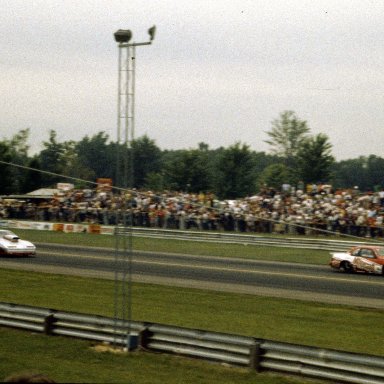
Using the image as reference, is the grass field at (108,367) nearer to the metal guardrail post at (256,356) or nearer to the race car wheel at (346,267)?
the metal guardrail post at (256,356)

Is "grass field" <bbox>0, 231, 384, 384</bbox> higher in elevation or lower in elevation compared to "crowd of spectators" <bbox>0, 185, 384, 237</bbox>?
lower

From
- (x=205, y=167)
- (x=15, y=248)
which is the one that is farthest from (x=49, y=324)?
(x=205, y=167)

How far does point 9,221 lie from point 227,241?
16691 mm

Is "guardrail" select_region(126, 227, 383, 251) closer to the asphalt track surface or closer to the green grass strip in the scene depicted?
the asphalt track surface

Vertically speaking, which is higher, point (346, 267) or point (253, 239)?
point (253, 239)

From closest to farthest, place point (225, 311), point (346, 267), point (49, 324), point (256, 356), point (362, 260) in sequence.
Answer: point (256, 356)
point (49, 324)
point (225, 311)
point (362, 260)
point (346, 267)

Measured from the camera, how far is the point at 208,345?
11.6 m

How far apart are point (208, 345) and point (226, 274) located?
1316 centimetres

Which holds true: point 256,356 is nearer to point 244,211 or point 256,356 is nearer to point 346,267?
point 346,267

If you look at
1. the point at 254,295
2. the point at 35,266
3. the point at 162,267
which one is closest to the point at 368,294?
the point at 254,295

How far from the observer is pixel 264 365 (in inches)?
434

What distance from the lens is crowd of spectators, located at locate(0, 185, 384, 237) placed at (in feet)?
117

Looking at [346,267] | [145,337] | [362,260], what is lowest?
[145,337]

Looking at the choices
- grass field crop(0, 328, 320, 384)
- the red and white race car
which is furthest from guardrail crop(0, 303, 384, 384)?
the red and white race car
